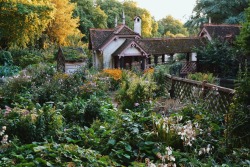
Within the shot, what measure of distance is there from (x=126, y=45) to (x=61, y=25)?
13781 mm

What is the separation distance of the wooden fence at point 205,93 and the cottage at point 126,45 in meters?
15.3

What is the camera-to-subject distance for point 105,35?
2841 centimetres

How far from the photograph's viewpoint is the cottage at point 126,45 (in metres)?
26.4

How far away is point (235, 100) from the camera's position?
5.98 m

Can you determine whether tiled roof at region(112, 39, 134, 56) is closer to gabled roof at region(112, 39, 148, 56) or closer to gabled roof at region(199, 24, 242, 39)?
gabled roof at region(112, 39, 148, 56)

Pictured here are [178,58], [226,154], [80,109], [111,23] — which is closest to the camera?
[226,154]

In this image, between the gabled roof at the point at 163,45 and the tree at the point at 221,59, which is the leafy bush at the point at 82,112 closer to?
the tree at the point at 221,59

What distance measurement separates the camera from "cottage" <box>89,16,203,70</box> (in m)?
26.4

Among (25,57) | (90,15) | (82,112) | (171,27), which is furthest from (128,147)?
(171,27)

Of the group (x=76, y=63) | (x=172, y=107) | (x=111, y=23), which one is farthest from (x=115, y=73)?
(x=111, y=23)

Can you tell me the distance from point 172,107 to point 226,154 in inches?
129

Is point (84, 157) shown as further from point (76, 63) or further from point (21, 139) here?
point (76, 63)

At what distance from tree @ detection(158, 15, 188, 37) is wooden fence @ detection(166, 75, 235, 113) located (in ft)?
217

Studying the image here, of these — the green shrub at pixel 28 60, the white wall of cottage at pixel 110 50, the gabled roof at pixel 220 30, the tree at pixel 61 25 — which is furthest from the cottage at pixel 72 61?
the tree at pixel 61 25
